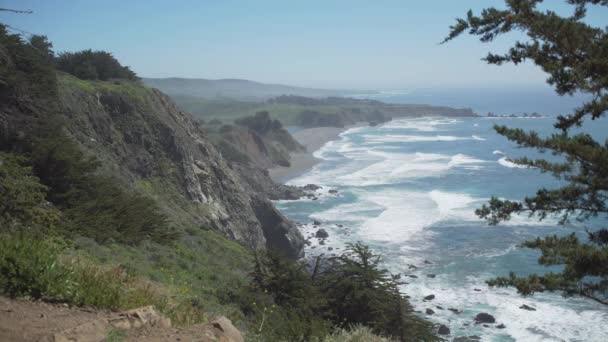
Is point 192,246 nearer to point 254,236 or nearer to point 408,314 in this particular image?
point 408,314

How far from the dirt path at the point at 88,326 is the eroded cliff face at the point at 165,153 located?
20916 mm

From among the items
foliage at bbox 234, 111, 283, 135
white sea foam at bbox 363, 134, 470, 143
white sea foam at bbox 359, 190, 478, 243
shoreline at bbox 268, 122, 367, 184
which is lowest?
white sea foam at bbox 359, 190, 478, 243

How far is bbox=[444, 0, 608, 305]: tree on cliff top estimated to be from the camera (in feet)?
20.7

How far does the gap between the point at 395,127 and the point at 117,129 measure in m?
123

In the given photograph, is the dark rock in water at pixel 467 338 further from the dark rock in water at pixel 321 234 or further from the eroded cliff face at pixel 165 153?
the dark rock in water at pixel 321 234

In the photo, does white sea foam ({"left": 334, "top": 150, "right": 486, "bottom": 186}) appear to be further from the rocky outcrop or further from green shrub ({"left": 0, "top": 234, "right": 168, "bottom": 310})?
green shrub ({"left": 0, "top": 234, "right": 168, "bottom": 310})

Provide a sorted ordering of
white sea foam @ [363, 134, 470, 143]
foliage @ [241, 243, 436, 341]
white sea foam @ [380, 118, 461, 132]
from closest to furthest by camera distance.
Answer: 1. foliage @ [241, 243, 436, 341]
2. white sea foam @ [363, 134, 470, 143]
3. white sea foam @ [380, 118, 461, 132]

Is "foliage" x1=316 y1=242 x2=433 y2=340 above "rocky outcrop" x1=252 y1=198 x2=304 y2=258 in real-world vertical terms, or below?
above

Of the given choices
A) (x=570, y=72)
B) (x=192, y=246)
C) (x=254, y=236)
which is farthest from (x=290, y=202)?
(x=570, y=72)

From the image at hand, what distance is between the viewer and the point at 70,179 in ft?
55.9

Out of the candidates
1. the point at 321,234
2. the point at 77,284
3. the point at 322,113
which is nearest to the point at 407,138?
the point at 322,113

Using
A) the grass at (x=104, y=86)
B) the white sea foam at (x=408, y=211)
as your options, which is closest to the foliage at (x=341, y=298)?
the grass at (x=104, y=86)

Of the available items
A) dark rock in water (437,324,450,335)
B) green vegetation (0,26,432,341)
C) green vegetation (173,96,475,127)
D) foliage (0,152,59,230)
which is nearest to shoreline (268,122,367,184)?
green vegetation (173,96,475,127)

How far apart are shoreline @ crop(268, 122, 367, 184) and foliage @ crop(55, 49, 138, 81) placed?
34652mm
